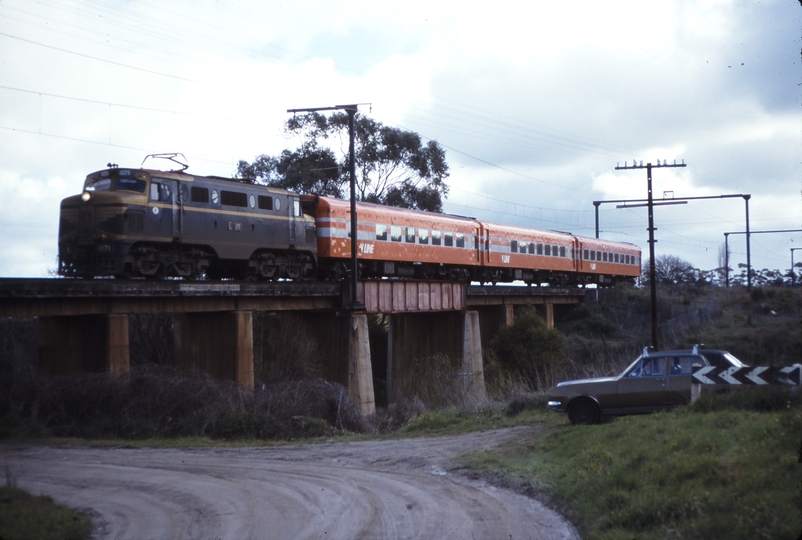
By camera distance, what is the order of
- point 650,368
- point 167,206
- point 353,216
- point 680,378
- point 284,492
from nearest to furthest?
point 284,492
point 680,378
point 650,368
point 167,206
point 353,216

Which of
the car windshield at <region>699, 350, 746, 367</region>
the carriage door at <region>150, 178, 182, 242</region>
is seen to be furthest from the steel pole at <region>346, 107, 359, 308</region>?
the car windshield at <region>699, 350, 746, 367</region>

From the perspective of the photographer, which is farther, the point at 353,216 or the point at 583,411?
the point at 353,216

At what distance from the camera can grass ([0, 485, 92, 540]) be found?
8820 millimetres

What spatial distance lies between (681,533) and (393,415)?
57.8 ft

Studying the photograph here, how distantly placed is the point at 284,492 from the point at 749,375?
8.23 m

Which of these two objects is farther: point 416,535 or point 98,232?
point 98,232

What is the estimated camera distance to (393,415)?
24906 millimetres

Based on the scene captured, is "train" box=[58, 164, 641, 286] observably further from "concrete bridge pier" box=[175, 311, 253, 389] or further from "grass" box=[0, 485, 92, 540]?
"grass" box=[0, 485, 92, 540]

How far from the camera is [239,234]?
24.6m

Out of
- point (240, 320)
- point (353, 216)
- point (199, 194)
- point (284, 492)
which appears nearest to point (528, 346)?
point (353, 216)

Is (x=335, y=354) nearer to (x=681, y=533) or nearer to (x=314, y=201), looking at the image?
(x=314, y=201)

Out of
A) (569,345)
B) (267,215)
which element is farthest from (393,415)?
(569,345)

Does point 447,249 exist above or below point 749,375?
above

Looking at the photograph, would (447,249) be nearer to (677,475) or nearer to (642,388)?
(642,388)
